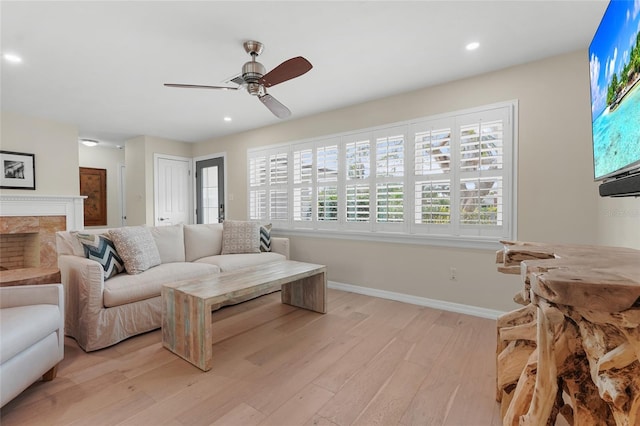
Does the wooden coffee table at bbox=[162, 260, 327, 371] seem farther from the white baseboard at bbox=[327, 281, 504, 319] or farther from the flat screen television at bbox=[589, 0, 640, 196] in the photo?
the flat screen television at bbox=[589, 0, 640, 196]

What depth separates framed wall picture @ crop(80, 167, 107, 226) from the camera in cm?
606

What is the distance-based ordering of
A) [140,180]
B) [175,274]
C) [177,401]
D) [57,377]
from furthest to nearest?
[140,180] → [175,274] → [57,377] → [177,401]

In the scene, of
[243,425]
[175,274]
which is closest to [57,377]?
[175,274]

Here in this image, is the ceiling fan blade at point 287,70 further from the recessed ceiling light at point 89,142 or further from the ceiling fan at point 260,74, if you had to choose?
the recessed ceiling light at point 89,142

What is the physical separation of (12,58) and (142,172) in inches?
114

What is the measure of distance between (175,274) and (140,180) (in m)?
3.38

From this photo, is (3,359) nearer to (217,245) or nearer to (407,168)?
(217,245)

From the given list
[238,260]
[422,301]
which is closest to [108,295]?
[238,260]

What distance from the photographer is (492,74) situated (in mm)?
2893

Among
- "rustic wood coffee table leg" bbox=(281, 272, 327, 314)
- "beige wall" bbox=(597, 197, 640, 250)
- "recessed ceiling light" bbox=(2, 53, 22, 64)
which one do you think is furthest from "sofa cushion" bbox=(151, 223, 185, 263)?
"beige wall" bbox=(597, 197, 640, 250)

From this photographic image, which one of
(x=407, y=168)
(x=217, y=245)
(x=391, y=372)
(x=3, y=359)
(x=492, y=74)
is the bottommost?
(x=391, y=372)

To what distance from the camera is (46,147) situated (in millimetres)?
4359

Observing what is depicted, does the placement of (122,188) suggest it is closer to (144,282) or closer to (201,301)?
(144,282)

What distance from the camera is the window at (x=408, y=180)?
9.39 ft
